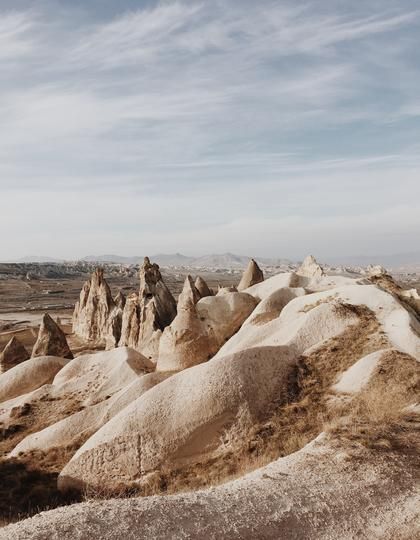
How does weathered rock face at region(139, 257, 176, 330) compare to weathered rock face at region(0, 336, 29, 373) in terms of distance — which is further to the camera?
weathered rock face at region(139, 257, 176, 330)

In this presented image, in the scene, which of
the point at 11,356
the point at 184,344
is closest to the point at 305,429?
the point at 184,344

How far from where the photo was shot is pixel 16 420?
71.1ft

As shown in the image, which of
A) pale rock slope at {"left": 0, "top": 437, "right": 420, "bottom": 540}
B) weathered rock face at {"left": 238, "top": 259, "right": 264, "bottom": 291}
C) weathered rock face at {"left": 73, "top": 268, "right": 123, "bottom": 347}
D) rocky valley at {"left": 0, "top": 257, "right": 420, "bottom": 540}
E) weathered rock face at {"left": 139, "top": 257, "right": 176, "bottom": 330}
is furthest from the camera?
weathered rock face at {"left": 73, "top": 268, "right": 123, "bottom": 347}

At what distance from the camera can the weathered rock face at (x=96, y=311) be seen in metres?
48.7

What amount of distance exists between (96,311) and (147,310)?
70.2 ft

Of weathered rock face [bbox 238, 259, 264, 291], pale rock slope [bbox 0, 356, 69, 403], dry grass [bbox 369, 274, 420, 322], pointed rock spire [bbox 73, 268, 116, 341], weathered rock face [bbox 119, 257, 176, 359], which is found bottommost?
pointed rock spire [bbox 73, 268, 116, 341]

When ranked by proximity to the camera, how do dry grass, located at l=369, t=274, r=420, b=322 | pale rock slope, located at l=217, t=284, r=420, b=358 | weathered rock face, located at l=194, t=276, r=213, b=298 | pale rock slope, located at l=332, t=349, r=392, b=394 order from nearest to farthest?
pale rock slope, located at l=332, t=349, r=392, b=394, pale rock slope, located at l=217, t=284, r=420, b=358, dry grass, located at l=369, t=274, r=420, b=322, weathered rock face, located at l=194, t=276, r=213, b=298

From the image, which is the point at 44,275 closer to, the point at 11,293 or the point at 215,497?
the point at 11,293

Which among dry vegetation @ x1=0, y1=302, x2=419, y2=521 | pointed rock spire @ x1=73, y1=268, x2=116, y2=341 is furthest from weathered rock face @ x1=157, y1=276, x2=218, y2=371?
pointed rock spire @ x1=73, y1=268, x2=116, y2=341

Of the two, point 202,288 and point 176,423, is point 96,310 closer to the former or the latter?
point 202,288

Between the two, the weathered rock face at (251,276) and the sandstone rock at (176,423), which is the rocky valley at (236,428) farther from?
the weathered rock face at (251,276)

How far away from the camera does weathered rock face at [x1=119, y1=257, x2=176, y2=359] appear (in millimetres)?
30844

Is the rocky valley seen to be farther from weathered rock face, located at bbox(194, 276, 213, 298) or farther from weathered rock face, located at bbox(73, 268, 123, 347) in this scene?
weathered rock face, located at bbox(73, 268, 123, 347)

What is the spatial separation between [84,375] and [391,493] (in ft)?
56.1
